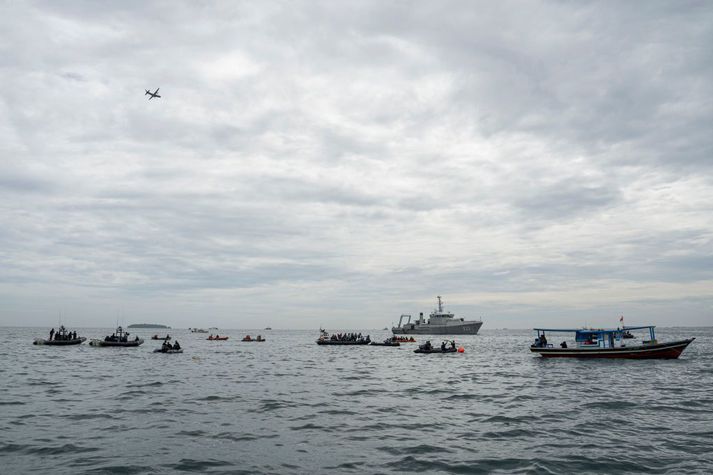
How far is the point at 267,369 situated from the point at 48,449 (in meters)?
31.7

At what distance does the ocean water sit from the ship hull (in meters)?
134

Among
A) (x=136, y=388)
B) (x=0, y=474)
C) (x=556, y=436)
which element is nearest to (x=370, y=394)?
(x=556, y=436)

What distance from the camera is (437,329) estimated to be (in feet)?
569

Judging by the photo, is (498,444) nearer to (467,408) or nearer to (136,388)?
(467,408)

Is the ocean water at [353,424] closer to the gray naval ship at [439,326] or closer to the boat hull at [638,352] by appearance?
the boat hull at [638,352]

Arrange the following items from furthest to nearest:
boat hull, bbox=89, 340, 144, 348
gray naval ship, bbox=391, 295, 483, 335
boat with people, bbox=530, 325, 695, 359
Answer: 1. gray naval ship, bbox=391, 295, 483, 335
2. boat hull, bbox=89, 340, 144, 348
3. boat with people, bbox=530, 325, 695, 359

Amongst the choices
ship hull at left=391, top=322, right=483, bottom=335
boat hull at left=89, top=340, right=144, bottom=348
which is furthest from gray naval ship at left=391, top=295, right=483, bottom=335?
boat hull at left=89, top=340, right=144, bottom=348

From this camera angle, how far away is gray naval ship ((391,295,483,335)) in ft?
563

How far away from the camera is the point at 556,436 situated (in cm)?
1942

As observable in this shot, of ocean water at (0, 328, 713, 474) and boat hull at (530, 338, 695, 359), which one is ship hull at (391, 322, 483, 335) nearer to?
boat hull at (530, 338, 695, 359)

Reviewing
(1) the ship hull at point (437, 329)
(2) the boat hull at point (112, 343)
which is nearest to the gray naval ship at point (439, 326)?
(1) the ship hull at point (437, 329)

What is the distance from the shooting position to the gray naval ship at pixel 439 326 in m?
172

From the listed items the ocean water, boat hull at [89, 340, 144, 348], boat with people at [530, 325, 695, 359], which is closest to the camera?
the ocean water

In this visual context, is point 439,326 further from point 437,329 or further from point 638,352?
point 638,352
